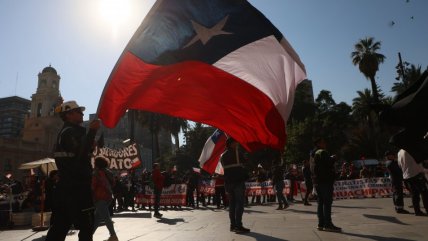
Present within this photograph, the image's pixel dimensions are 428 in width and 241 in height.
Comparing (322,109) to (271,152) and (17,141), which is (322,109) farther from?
(17,141)

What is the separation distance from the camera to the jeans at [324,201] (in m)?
7.21

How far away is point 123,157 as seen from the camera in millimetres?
21875

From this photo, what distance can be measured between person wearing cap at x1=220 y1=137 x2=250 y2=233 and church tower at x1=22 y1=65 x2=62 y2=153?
74924 millimetres

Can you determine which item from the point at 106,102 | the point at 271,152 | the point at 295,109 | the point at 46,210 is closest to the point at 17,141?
the point at 271,152

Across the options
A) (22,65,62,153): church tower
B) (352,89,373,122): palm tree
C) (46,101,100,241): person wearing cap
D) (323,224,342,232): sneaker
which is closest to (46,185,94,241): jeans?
(46,101,100,241): person wearing cap

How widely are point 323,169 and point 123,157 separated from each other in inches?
643

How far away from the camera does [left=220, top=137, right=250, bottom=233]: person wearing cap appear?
24.3ft

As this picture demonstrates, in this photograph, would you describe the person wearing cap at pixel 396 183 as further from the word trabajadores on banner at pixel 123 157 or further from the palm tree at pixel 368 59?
the palm tree at pixel 368 59

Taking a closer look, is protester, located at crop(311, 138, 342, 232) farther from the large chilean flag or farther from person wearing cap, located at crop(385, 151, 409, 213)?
person wearing cap, located at crop(385, 151, 409, 213)

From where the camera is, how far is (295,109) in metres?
66.2

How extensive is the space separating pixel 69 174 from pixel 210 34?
2.96m

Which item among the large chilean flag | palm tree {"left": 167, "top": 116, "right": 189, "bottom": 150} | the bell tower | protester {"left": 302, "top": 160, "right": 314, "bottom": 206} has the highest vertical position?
the bell tower

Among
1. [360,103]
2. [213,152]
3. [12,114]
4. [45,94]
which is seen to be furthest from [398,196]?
[12,114]

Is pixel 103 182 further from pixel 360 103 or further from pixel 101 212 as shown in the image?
pixel 360 103
